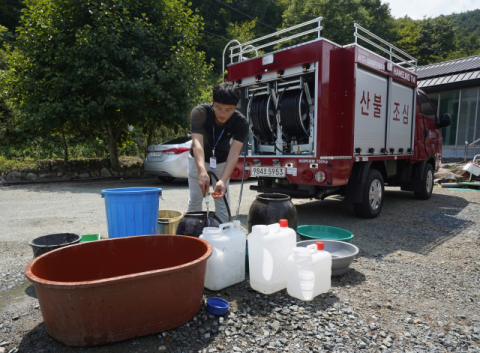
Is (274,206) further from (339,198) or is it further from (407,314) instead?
(339,198)

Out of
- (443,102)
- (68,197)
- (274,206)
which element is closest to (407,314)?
(274,206)

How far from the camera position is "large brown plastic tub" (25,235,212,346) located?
5.88 feet

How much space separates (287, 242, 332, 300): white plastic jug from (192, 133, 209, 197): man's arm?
3.10 ft

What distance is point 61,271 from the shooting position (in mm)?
2195

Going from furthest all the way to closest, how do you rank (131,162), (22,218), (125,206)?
(131,162), (22,218), (125,206)

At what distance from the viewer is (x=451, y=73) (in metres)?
14.8

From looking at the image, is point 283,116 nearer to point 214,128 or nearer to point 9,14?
point 214,128

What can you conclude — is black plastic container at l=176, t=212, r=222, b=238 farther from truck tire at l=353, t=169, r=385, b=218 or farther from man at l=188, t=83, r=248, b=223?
truck tire at l=353, t=169, r=385, b=218

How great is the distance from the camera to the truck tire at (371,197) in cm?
501

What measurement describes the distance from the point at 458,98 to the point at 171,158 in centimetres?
1338

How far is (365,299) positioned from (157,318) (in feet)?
5.29

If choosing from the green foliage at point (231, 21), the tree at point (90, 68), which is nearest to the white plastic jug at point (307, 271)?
the tree at point (90, 68)

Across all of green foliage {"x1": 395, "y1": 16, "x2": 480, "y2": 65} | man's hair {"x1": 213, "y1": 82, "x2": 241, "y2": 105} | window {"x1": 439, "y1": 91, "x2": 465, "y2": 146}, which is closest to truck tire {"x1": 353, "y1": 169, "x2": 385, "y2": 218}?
man's hair {"x1": 213, "y1": 82, "x2": 241, "y2": 105}

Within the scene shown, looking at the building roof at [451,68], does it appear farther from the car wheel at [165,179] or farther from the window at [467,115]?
the car wheel at [165,179]
